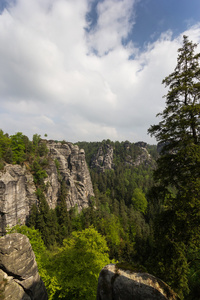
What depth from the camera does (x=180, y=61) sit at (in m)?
8.00

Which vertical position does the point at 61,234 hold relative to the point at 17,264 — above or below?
below

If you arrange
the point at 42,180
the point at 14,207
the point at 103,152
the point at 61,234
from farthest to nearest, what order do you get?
the point at 103,152 → the point at 42,180 → the point at 61,234 → the point at 14,207

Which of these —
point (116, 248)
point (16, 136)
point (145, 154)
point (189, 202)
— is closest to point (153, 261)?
point (189, 202)

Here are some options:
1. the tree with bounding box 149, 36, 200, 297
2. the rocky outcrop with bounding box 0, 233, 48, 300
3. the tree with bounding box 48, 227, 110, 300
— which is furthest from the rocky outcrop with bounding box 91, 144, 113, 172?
the tree with bounding box 149, 36, 200, 297

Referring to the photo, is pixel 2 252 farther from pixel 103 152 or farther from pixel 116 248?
pixel 103 152

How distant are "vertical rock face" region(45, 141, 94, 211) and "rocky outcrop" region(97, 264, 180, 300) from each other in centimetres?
4044

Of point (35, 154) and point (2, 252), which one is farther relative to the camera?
point (35, 154)

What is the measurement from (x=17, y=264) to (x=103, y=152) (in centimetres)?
13756

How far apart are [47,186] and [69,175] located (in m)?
13.1

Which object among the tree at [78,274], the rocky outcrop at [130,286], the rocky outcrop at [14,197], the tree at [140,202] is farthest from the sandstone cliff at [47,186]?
the tree at [140,202]

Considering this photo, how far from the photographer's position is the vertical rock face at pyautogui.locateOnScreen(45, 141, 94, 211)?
A: 45.6 m

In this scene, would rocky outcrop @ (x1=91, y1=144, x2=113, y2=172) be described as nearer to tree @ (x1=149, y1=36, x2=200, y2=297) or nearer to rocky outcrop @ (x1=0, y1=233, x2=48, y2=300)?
rocky outcrop @ (x1=0, y1=233, x2=48, y2=300)

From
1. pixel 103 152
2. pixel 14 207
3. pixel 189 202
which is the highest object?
pixel 103 152

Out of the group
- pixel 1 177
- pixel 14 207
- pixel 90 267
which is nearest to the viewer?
pixel 90 267
